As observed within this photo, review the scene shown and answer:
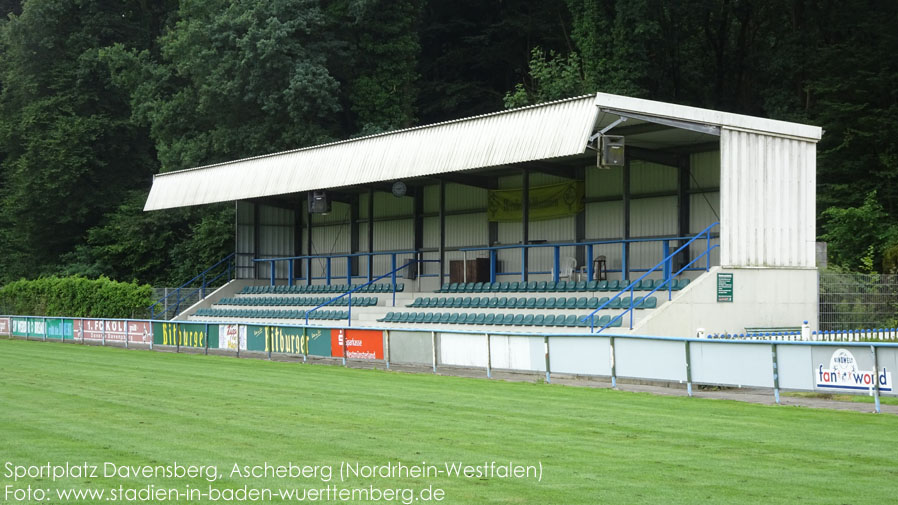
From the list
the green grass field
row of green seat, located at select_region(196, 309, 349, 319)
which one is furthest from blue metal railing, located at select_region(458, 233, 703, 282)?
the green grass field

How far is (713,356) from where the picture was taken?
1716 centimetres

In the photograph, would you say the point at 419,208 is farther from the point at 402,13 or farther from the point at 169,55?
the point at 169,55

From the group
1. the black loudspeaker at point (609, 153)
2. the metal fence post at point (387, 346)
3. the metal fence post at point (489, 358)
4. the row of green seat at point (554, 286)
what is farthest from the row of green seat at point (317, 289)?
the metal fence post at point (489, 358)

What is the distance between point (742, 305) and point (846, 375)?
1119 cm

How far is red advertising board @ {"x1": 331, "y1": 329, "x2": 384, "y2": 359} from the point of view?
24.6 meters

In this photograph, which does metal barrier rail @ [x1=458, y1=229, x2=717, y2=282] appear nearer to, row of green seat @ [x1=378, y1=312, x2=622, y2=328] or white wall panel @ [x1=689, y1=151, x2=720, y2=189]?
white wall panel @ [x1=689, y1=151, x2=720, y2=189]

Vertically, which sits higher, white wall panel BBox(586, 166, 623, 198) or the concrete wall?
white wall panel BBox(586, 166, 623, 198)

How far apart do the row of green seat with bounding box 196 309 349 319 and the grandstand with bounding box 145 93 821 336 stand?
85 mm

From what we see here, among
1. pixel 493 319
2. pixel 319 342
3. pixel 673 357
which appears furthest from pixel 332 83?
pixel 673 357

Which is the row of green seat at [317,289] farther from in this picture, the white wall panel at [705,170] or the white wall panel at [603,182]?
the white wall panel at [705,170]

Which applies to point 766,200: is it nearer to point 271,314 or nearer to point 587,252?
point 587,252

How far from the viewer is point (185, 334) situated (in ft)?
105

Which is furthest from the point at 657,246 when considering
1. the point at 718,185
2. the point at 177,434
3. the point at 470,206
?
the point at 177,434

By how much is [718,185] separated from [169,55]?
35550mm
